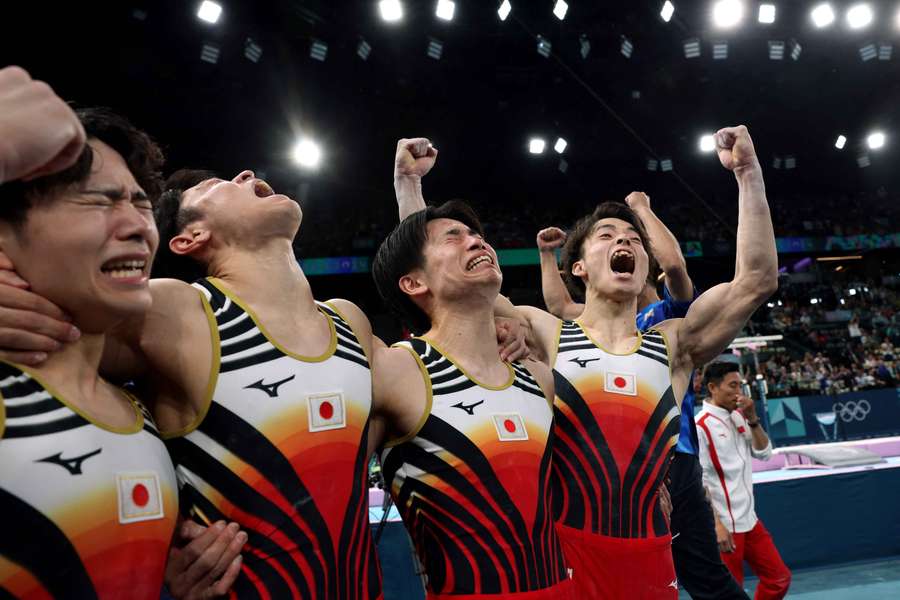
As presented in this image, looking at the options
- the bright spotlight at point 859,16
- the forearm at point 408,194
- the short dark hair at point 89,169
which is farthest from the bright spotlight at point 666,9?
the short dark hair at point 89,169

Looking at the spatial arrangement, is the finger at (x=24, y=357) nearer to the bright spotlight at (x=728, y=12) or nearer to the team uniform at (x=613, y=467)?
the team uniform at (x=613, y=467)

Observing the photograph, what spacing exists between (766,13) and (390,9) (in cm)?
667

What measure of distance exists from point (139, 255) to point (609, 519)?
1865 mm

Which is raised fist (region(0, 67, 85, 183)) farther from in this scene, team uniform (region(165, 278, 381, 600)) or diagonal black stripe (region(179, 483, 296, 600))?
diagonal black stripe (region(179, 483, 296, 600))

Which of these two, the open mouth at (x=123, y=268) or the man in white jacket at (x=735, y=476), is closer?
the open mouth at (x=123, y=268)

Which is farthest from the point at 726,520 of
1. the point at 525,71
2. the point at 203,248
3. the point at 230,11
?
the point at 525,71

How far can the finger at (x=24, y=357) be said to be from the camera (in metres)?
1.37

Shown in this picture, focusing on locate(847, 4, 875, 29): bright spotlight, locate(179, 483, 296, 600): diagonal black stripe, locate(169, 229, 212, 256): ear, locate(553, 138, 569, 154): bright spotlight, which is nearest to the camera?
locate(179, 483, 296, 600): diagonal black stripe

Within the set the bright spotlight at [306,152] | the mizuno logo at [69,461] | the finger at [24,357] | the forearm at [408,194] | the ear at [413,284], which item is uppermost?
the bright spotlight at [306,152]

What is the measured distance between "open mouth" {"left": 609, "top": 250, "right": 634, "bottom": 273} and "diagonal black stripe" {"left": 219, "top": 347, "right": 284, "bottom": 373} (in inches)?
68.2

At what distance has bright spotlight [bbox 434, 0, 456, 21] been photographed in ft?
35.9

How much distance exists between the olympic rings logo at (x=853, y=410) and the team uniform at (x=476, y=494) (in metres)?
11.6

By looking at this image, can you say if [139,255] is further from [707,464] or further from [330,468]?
[707,464]

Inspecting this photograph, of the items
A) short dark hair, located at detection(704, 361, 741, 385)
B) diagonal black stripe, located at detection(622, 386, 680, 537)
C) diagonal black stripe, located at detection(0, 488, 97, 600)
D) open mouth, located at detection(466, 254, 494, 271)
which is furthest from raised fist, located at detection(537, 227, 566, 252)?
short dark hair, located at detection(704, 361, 741, 385)
